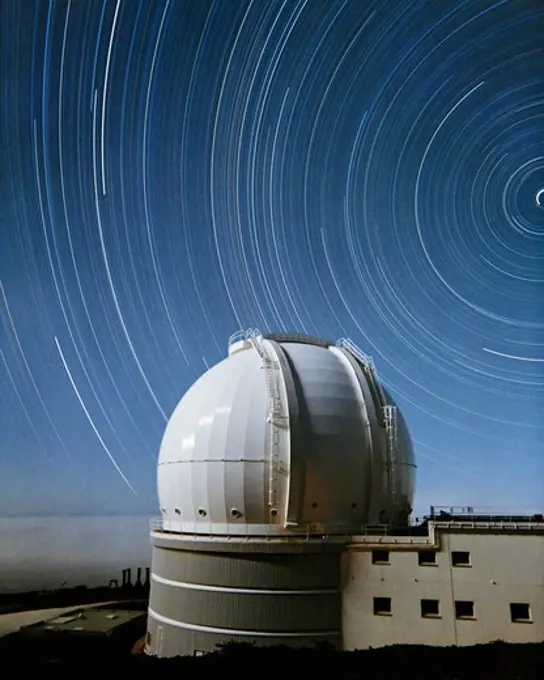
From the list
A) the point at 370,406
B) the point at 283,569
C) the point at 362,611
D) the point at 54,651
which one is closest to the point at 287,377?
the point at 370,406

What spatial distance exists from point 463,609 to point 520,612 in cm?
150

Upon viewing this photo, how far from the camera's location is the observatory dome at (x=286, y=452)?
1667 centimetres

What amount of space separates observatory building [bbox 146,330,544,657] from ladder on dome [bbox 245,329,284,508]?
3 centimetres

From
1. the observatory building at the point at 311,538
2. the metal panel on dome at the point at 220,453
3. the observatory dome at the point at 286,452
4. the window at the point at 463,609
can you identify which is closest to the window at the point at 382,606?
the observatory building at the point at 311,538

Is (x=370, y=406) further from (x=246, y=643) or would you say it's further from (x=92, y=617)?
(x=92, y=617)

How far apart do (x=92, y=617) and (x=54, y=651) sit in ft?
34.4

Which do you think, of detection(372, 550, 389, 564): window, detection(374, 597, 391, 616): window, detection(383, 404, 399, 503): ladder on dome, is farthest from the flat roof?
detection(383, 404, 399, 503): ladder on dome

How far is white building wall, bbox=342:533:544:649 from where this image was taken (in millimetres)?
14719

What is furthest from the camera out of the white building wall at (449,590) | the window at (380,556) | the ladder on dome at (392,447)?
the ladder on dome at (392,447)

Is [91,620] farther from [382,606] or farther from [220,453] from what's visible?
[382,606]

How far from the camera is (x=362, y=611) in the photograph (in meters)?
15.8

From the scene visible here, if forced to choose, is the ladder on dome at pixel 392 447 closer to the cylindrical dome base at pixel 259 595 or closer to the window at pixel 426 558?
the window at pixel 426 558

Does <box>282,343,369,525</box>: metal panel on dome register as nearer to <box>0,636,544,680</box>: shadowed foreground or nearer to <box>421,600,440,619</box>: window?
<box>421,600,440,619</box>: window

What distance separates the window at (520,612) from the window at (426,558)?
229cm
